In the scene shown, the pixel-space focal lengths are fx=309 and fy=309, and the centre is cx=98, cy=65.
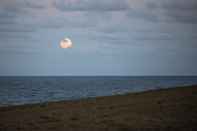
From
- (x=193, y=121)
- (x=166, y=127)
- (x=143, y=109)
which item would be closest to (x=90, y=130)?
(x=166, y=127)

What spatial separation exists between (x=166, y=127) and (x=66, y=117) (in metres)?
6.92

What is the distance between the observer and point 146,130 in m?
15.6

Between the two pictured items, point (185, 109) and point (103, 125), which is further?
point (185, 109)

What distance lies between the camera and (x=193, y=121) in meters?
17.1

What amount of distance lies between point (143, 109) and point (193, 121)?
5743 mm

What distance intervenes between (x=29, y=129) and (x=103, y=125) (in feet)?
13.3

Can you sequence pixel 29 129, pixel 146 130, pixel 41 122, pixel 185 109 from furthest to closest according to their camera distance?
pixel 185 109 < pixel 41 122 < pixel 29 129 < pixel 146 130

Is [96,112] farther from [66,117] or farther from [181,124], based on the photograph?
[181,124]

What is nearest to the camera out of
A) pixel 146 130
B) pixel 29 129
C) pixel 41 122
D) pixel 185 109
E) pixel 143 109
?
pixel 146 130

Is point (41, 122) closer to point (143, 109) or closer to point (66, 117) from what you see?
point (66, 117)

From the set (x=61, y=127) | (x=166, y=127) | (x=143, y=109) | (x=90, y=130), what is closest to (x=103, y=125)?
(x=90, y=130)

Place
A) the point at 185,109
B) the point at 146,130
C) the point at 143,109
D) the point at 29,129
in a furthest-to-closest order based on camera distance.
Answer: the point at 143,109 → the point at 185,109 → the point at 29,129 → the point at 146,130

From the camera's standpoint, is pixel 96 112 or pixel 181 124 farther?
pixel 96 112

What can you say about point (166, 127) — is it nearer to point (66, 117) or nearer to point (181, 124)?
point (181, 124)
